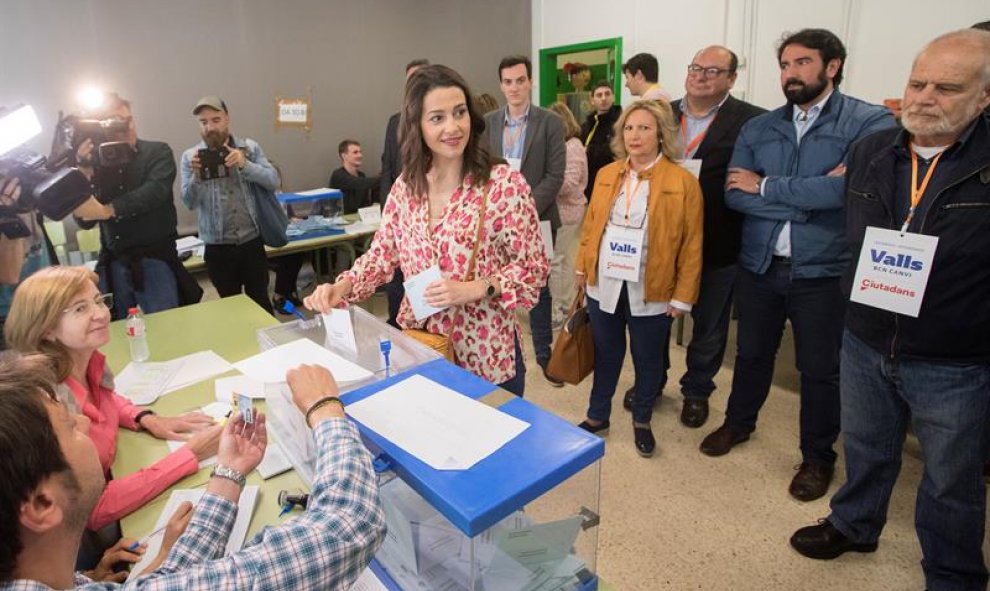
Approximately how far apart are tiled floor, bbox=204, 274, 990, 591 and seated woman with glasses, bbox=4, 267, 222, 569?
138 centimetres

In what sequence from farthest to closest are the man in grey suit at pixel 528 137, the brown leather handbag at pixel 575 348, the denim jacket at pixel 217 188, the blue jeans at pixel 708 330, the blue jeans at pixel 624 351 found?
the man in grey suit at pixel 528 137 → the denim jacket at pixel 217 188 → the blue jeans at pixel 708 330 → the brown leather handbag at pixel 575 348 → the blue jeans at pixel 624 351

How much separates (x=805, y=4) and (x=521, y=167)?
2.76 m

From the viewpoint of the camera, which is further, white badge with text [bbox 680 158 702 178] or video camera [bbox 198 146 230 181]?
video camera [bbox 198 146 230 181]

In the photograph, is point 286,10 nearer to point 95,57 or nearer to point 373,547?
point 95,57

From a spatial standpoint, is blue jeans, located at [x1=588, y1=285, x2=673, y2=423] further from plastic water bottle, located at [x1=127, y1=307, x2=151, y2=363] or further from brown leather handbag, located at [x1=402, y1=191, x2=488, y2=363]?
plastic water bottle, located at [x1=127, y1=307, x2=151, y2=363]

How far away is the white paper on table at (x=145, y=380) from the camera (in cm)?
182

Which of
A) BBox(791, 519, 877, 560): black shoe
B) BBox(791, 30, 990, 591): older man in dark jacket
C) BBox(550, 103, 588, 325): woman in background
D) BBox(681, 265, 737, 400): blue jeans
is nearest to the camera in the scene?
BBox(791, 30, 990, 591): older man in dark jacket

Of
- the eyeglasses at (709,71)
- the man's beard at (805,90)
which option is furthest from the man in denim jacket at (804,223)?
the eyeglasses at (709,71)

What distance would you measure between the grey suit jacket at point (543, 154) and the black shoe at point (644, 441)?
1.33m

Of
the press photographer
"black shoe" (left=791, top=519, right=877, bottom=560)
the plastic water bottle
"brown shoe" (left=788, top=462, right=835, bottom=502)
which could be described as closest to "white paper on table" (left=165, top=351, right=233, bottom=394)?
the plastic water bottle

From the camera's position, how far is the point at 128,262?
2.88 meters

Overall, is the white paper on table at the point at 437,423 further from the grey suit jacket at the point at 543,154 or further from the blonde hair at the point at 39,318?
the grey suit jacket at the point at 543,154

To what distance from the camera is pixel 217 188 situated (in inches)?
127

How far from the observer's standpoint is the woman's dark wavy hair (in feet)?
5.19
